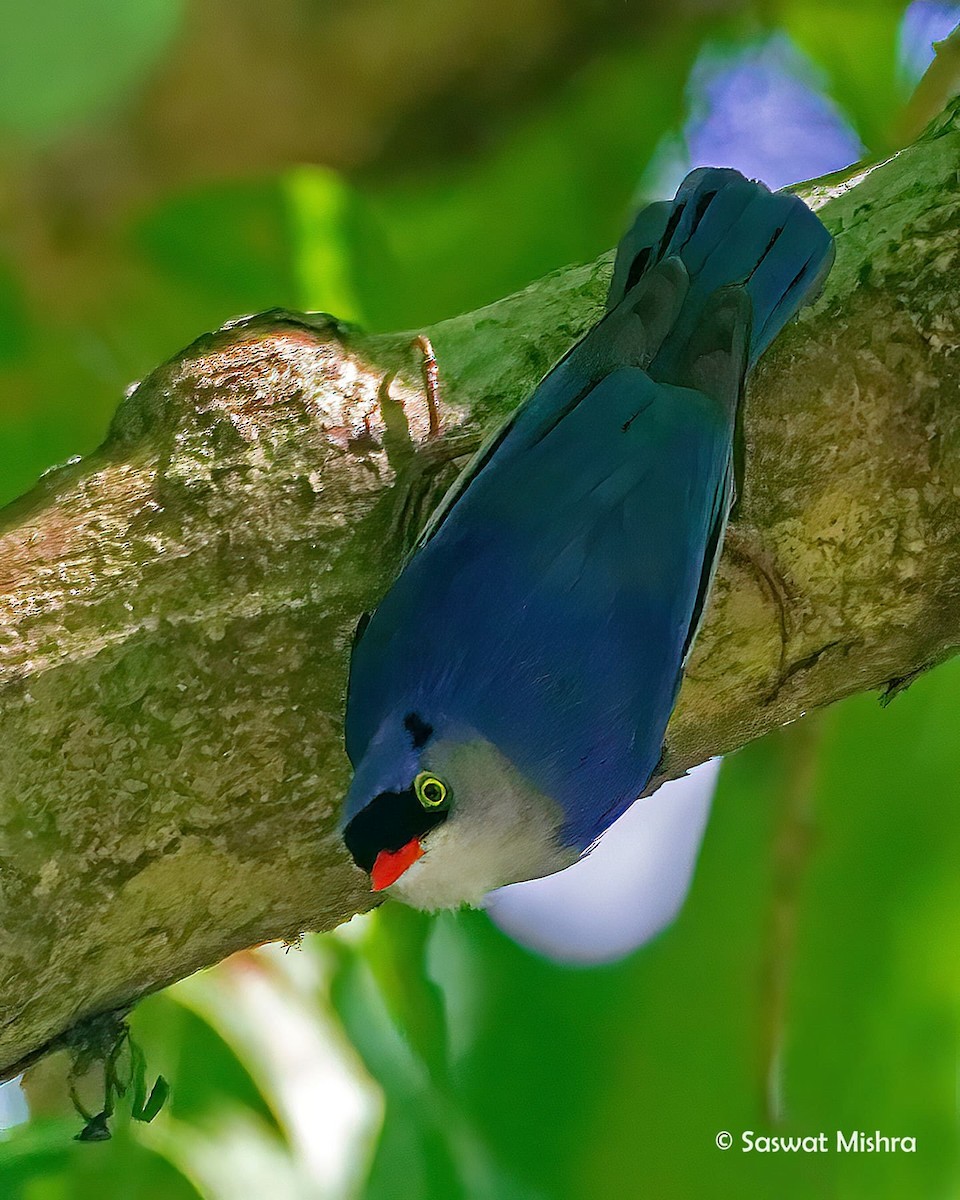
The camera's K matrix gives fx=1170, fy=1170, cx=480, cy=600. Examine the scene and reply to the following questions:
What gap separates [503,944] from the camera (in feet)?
6.44

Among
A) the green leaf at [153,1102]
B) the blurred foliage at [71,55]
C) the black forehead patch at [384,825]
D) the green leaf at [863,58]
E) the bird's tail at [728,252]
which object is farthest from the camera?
the green leaf at [863,58]

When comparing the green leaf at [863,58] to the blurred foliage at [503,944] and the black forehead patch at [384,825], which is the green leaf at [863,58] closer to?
the blurred foliage at [503,944]

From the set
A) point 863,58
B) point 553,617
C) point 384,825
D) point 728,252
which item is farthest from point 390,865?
point 863,58

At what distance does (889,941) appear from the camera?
6.16ft

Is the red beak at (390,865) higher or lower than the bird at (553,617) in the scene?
lower

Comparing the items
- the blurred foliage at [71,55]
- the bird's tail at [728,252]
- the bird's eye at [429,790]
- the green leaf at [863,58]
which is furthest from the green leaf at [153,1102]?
the green leaf at [863,58]

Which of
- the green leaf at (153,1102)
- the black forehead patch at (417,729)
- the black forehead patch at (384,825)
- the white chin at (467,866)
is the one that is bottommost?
the green leaf at (153,1102)

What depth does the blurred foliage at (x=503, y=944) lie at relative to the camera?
187 cm

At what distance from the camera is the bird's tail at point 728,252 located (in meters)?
1.32

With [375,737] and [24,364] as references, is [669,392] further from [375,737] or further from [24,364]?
[24,364]

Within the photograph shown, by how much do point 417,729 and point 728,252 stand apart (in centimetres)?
69


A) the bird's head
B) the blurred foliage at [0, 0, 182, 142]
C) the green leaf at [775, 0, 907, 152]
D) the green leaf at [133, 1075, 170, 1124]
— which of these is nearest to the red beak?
the bird's head

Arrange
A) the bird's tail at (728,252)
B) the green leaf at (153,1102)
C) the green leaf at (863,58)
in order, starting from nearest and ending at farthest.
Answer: the bird's tail at (728,252), the green leaf at (153,1102), the green leaf at (863,58)

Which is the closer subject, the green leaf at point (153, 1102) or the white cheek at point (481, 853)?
the white cheek at point (481, 853)
